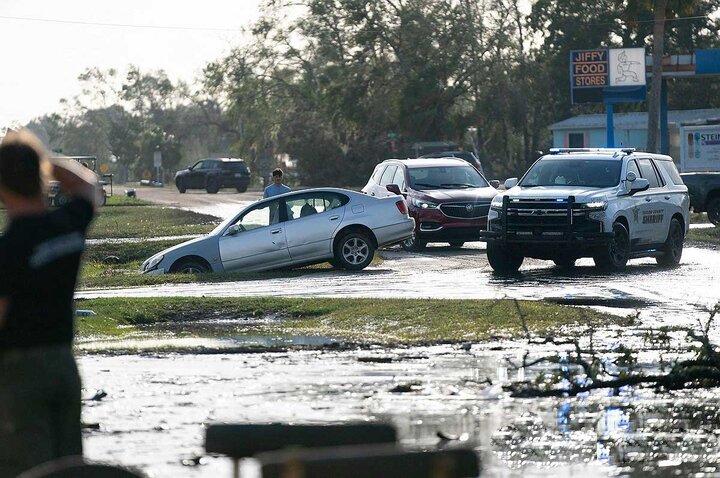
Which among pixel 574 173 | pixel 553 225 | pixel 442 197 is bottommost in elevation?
pixel 553 225

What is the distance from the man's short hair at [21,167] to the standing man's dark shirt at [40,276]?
0.38 feet

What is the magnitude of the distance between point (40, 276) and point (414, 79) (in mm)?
68951

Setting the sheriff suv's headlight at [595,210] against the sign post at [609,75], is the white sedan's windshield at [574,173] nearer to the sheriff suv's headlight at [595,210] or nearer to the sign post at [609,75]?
the sheriff suv's headlight at [595,210]

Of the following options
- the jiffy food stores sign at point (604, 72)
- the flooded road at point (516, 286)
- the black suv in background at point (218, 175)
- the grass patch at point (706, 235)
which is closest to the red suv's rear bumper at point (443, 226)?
the flooded road at point (516, 286)

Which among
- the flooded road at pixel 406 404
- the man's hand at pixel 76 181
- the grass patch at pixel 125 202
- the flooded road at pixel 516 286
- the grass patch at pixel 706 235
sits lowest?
the grass patch at pixel 706 235

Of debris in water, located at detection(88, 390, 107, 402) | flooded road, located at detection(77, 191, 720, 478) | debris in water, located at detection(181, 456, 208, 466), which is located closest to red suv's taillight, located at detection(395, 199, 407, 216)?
flooded road, located at detection(77, 191, 720, 478)

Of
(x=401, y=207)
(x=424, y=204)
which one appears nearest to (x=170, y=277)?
(x=401, y=207)

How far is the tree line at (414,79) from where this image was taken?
7375 cm

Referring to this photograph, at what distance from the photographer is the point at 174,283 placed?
21.5 meters

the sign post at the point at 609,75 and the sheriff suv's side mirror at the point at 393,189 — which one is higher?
the sign post at the point at 609,75

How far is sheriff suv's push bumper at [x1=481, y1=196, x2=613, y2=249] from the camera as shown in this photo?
2161cm

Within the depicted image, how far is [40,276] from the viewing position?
5531 millimetres

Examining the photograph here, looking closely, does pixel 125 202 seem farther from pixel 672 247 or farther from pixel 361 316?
pixel 361 316

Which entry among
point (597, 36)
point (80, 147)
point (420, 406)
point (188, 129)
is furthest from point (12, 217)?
point (80, 147)
